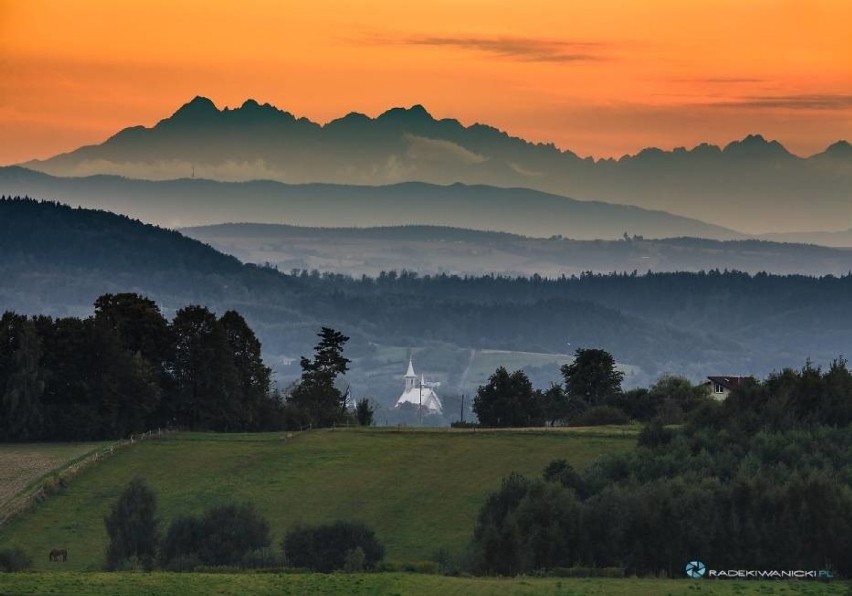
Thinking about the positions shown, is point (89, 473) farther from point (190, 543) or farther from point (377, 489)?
point (190, 543)

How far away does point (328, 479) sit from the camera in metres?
105

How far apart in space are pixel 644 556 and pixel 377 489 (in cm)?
2661

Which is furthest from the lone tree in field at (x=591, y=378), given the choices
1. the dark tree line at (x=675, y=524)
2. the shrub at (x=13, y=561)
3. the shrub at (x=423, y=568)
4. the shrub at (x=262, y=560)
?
the shrub at (x=13, y=561)

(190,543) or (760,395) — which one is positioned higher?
(760,395)

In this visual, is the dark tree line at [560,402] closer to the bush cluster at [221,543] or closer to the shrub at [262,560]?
the bush cluster at [221,543]

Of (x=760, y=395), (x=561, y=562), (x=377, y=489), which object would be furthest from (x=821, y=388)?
(x=561, y=562)

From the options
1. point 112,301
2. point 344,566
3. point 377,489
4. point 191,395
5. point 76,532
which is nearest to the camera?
point 344,566

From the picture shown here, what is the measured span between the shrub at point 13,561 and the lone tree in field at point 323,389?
185 feet

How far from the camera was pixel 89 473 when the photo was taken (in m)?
106

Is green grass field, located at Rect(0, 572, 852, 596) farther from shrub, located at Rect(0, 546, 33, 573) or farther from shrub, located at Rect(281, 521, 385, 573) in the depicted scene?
shrub, located at Rect(281, 521, 385, 573)

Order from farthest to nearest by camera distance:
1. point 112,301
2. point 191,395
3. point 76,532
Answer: point 112,301, point 191,395, point 76,532

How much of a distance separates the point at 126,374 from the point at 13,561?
48.7 meters

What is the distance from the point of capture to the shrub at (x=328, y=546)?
76750 millimetres

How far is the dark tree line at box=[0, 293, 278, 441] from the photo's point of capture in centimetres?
12131
